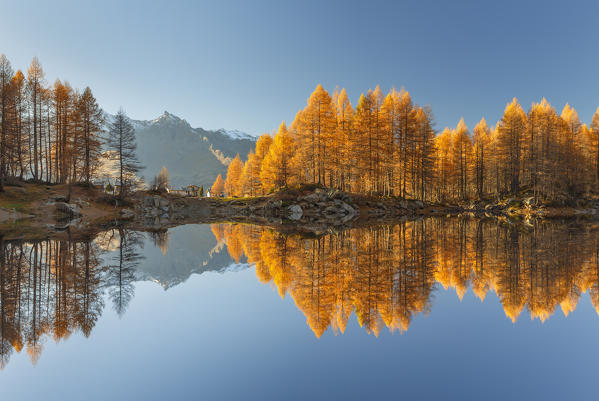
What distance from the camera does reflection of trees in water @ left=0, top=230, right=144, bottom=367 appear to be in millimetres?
5116

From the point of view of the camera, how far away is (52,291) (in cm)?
729

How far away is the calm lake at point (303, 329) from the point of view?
3.76 meters

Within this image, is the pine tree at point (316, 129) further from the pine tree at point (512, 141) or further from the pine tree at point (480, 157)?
the pine tree at point (480, 157)

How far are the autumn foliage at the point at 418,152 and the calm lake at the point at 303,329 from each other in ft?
103

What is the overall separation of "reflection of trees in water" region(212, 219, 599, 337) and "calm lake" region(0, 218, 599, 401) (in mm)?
53

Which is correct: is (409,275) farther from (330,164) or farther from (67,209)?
(67,209)

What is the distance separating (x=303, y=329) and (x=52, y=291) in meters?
6.65

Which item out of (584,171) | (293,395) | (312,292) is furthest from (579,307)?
(584,171)

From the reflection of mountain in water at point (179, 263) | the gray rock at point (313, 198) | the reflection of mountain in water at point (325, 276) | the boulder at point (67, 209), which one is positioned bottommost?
the reflection of mountain in water at point (179, 263)

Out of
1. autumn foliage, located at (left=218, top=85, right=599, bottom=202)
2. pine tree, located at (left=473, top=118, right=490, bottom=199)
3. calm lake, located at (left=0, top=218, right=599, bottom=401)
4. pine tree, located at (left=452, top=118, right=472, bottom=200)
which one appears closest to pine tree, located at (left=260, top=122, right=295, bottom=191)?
autumn foliage, located at (left=218, top=85, right=599, bottom=202)

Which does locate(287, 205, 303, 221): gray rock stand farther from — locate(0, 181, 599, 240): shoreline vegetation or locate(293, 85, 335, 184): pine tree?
locate(293, 85, 335, 184): pine tree

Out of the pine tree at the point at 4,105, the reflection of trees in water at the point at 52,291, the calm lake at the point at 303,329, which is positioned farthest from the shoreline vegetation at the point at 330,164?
the calm lake at the point at 303,329

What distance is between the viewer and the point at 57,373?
4094mm

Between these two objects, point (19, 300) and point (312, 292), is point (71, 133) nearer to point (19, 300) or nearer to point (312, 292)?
point (19, 300)
